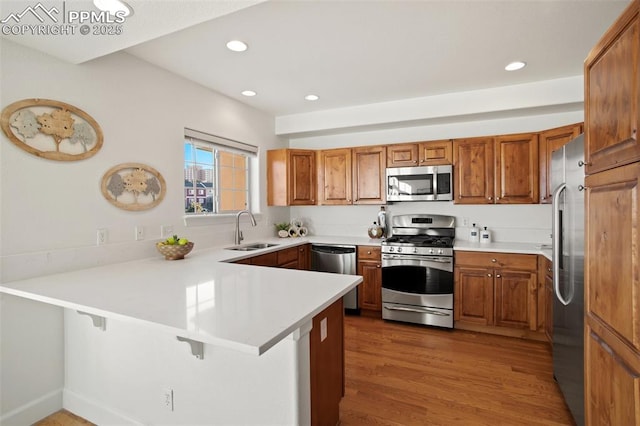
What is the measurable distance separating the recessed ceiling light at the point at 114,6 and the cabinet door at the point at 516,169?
3.45 meters

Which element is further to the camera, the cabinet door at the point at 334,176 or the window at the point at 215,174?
the cabinet door at the point at 334,176

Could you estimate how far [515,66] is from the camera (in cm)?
283

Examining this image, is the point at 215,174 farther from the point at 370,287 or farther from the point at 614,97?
the point at 614,97

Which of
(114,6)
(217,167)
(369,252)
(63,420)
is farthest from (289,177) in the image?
(63,420)

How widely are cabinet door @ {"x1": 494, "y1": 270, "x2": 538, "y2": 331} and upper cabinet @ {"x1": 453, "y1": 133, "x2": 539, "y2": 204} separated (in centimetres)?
80

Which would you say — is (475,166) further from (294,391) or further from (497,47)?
(294,391)

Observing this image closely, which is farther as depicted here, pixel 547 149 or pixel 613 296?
pixel 547 149

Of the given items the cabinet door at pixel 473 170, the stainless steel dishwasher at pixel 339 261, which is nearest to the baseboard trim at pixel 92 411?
the stainless steel dishwasher at pixel 339 261

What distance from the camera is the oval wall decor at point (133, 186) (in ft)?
7.96

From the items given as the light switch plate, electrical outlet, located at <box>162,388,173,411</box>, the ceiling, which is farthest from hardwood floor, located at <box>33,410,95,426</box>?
the ceiling

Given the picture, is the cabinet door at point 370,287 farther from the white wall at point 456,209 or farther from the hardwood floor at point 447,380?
the white wall at point 456,209

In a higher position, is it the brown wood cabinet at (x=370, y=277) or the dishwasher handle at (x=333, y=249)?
the dishwasher handle at (x=333, y=249)

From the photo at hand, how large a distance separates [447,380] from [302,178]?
2842 millimetres

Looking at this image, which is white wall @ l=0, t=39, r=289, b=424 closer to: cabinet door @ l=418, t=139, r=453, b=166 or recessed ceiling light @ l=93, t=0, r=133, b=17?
recessed ceiling light @ l=93, t=0, r=133, b=17
